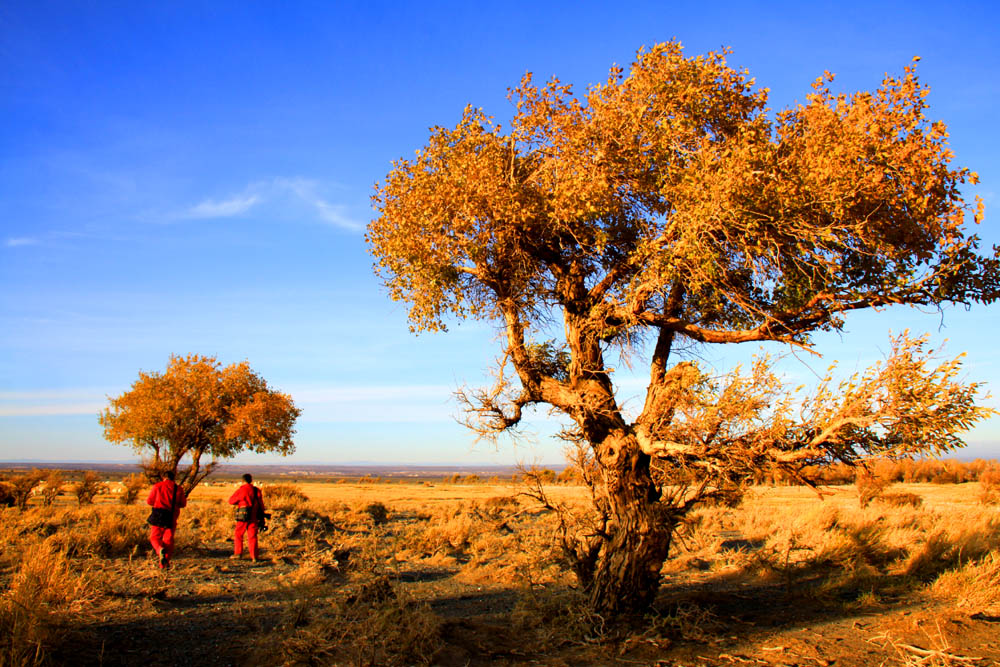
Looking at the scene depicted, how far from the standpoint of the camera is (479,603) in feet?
33.1

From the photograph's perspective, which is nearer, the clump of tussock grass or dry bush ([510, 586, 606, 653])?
the clump of tussock grass

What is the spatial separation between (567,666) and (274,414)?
69.2 feet

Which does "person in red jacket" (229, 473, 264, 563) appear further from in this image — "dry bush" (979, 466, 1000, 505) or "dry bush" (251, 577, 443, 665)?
"dry bush" (979, 466, 1000, 505)

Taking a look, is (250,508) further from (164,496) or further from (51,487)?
(51,487)

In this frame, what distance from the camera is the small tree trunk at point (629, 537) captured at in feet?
25.5

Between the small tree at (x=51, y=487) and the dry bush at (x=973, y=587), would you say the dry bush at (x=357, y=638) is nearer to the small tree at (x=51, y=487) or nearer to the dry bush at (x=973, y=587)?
the dry bush at (x=973, y=587)

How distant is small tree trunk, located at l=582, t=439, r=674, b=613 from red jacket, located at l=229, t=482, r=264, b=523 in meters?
8.49

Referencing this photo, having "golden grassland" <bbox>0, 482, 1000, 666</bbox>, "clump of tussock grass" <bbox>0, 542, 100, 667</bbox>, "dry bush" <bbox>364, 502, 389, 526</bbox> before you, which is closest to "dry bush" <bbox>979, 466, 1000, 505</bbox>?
"golden grassland" <bbox>0, 482, 1000, 666</bbox>

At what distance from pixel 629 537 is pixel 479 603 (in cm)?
339

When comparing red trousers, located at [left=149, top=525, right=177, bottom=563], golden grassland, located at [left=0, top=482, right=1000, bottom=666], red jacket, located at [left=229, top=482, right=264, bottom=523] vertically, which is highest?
red jacket, located at [left=229, top=482, right=264, bottom=523]

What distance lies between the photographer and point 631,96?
8.56m

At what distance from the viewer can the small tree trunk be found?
7.77 metres

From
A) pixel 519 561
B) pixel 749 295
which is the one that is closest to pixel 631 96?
pixel 749 295

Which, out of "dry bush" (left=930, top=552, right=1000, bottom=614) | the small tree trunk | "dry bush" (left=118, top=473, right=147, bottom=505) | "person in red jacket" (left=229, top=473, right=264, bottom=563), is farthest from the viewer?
"dry bush" (left=118, top=473, right=147, bottom=505)
